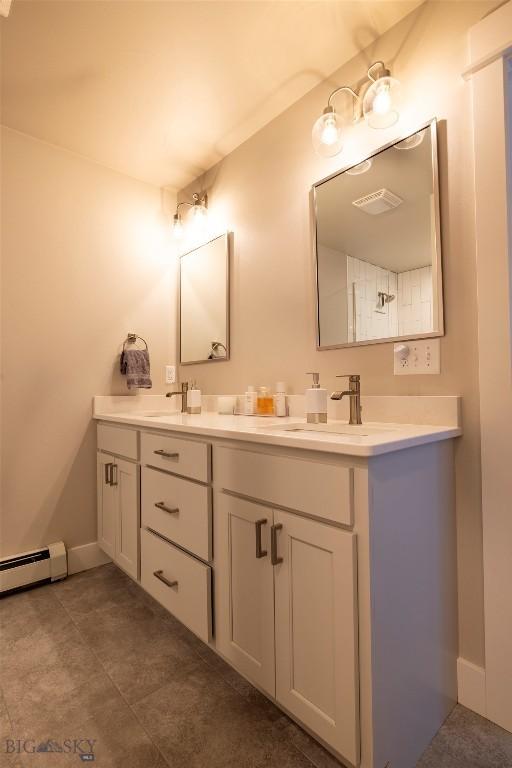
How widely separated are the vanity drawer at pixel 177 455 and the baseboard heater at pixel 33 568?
0.81 meters

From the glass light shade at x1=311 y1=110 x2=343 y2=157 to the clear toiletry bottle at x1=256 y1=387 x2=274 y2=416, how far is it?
101 cm

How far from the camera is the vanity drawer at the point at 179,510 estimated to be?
1234 mm

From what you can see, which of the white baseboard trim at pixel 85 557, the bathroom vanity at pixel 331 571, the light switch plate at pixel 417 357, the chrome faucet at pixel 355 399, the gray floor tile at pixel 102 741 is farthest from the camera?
the white baseboard trim at pixel 85 557

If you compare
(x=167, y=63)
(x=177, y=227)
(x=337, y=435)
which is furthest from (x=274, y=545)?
(x=177, y=227)

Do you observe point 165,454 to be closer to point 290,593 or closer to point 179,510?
point 179,510

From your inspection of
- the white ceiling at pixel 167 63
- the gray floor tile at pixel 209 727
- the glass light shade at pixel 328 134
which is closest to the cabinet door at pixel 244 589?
the gray floor tile at pixel 209 727

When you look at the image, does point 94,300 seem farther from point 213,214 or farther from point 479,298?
point 479,298

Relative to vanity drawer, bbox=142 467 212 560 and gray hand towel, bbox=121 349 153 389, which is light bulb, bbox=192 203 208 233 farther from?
vanity drawer, bbox=142 467 212 560

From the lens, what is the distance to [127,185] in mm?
2262

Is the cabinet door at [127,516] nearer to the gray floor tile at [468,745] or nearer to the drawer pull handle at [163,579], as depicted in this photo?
the drawer pull handle at [163,579]

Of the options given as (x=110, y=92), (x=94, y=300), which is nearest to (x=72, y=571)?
(x=94, y=300)

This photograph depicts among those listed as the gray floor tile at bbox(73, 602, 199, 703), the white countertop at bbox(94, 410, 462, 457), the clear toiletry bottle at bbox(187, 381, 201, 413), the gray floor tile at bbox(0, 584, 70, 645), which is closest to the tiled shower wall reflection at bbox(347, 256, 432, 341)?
the white countertop at bbox(94, 410, 462, 457)

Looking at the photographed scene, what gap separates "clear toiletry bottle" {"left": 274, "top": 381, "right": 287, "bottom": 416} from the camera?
1.65 m

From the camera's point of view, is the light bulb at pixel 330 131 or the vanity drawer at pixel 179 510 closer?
the vanity drawer at pixel 179 510
